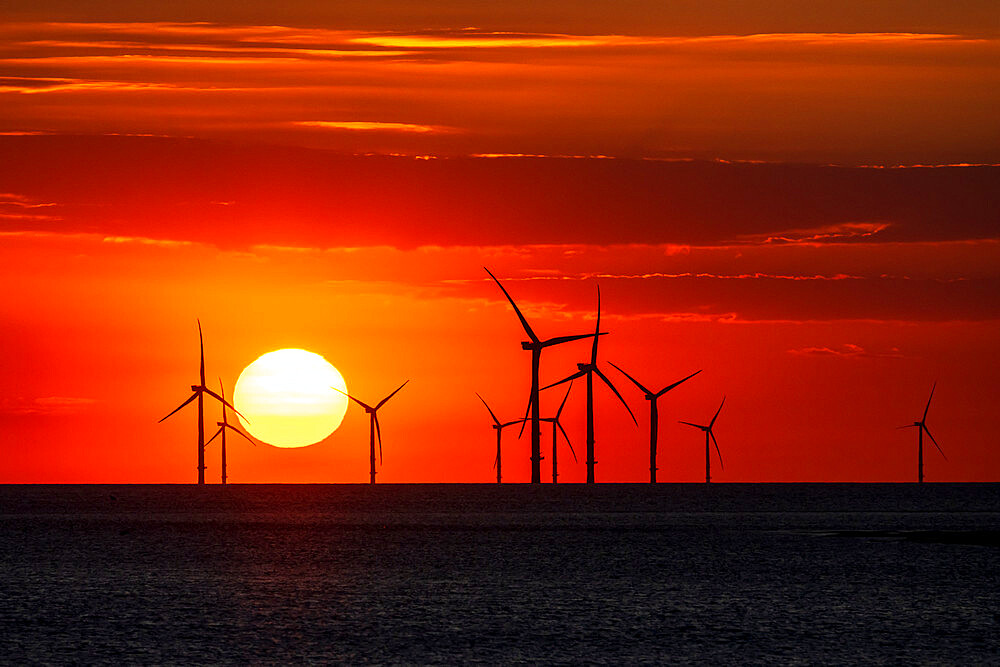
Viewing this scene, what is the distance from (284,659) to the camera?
27812 mm

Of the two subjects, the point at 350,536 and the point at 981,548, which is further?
the point at 350,536

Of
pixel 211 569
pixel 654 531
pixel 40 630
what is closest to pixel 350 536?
pixel 654 531

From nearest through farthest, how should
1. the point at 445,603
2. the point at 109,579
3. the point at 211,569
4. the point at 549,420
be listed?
1. the point at 445,603
2. the point at 109,579
3. the point at 211,569
4. the point at 549,420

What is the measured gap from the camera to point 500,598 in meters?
39.7

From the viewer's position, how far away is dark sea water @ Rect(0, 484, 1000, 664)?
29.2 m

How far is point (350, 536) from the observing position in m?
76.3

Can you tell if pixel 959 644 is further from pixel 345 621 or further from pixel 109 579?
pixel 109 579

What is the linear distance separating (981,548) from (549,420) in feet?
416

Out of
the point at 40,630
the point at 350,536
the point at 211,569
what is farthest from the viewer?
the point at 350,536

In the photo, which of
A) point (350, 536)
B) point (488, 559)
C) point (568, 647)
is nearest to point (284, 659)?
point (568, 647)

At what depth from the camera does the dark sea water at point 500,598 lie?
2920cm

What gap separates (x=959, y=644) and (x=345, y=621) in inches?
459

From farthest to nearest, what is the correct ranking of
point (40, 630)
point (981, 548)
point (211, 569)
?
point (981, 548) → point (211, 569) → point (40, 630)

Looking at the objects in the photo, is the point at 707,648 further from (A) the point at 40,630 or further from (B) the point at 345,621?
(A) the point at 40,630
